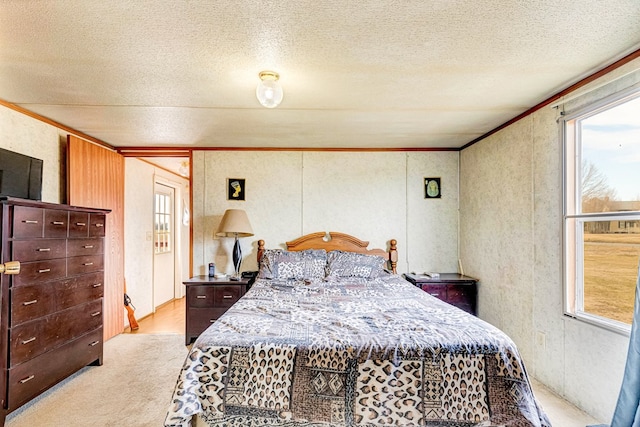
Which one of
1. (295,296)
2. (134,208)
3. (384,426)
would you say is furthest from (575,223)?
(134,208)

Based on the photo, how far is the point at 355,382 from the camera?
5.85ft

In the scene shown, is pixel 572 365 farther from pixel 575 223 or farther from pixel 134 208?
pixel 134 208

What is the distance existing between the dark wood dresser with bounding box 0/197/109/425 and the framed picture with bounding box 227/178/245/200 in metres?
1.55

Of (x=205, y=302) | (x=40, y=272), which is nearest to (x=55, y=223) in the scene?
(x=40, y=272)

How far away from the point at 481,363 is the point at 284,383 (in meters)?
1.05

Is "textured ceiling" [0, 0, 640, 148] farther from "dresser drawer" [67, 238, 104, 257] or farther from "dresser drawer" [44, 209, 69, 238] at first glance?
"dresser drawer" [67, 238, 104, 257]

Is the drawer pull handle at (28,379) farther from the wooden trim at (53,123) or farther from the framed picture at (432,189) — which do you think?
the framed picture at (432,189)

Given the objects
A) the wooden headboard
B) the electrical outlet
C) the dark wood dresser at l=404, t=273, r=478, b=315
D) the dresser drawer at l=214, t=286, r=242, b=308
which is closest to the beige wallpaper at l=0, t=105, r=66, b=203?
the dresser drawer at l=214, t=286, r=242, b=308

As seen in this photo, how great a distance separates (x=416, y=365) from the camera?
1805mm

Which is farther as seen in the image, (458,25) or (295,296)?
(295,296)

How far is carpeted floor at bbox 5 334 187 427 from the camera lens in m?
2.37

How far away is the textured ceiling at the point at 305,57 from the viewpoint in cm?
168

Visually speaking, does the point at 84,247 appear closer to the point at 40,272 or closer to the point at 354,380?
the point at 40,272

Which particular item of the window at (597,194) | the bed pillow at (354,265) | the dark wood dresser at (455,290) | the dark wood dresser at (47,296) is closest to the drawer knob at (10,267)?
the dark wood dresser at (47,296)
